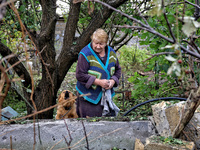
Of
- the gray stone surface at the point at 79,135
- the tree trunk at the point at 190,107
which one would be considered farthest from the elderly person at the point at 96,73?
the tree trunk at the point at 190,107

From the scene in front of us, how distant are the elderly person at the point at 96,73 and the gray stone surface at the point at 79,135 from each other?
856mm

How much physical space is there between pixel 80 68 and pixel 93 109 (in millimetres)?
694

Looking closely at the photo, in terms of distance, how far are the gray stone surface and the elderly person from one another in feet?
2.81

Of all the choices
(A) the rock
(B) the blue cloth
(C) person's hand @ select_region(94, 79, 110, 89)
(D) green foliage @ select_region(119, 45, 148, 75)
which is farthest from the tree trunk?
(D) green foliage @ select_region(119, 45, 148, 75)

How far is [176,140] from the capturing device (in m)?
1.77

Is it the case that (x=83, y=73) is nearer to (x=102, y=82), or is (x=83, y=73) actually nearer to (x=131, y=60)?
(x=102, y=82)

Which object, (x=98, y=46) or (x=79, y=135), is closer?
(x=79, y=135)

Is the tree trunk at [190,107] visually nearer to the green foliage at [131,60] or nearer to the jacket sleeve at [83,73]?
the jacket sleeve at [83,73]

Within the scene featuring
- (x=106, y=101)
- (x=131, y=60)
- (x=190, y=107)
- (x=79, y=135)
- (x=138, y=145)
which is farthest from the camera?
(x=131, y=60)

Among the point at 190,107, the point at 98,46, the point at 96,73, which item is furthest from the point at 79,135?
the point at 98,46

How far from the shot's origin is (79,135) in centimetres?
226

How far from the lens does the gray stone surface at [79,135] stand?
2178 millimetres

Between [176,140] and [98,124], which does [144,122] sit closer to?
[98,124]

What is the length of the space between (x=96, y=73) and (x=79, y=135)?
1310 millimetres
